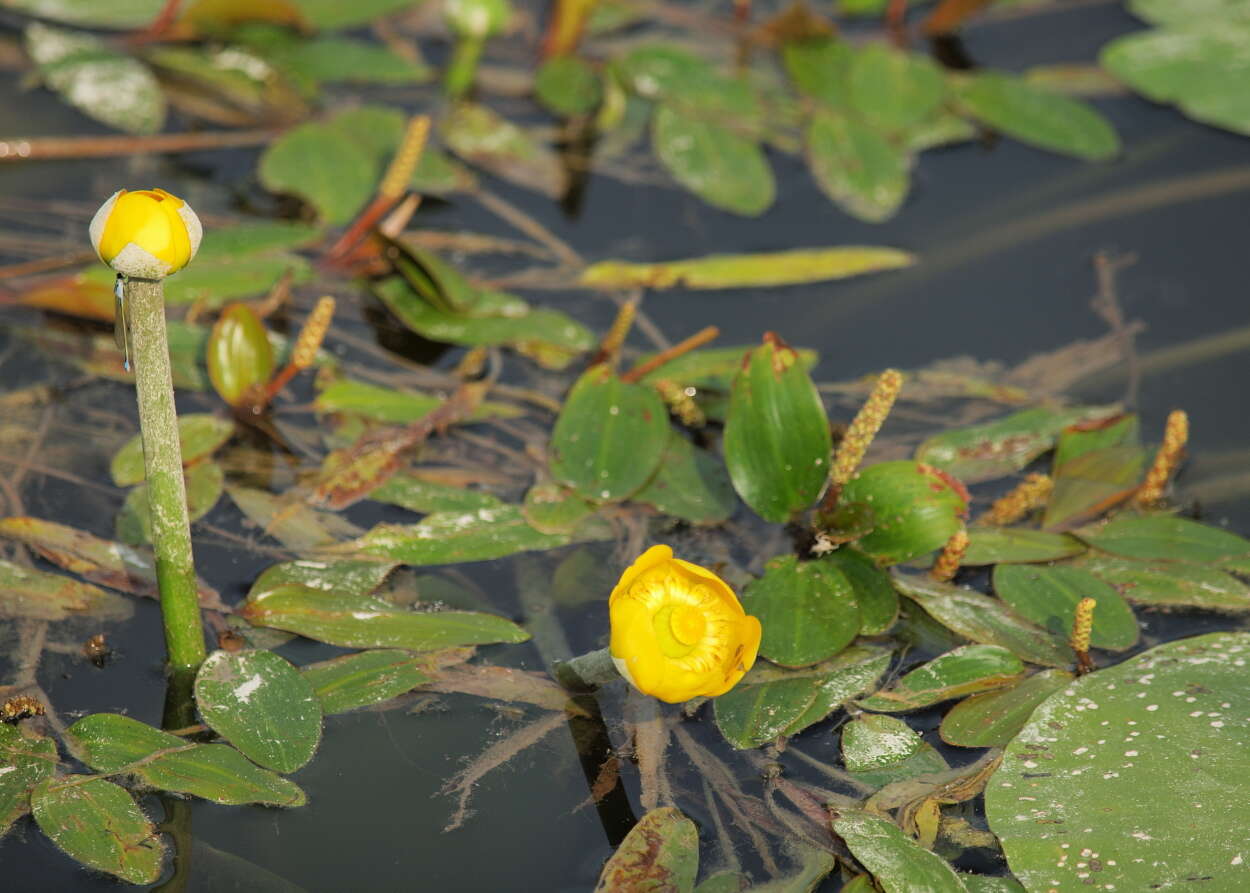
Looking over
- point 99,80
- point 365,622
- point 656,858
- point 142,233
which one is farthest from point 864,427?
point 99,80

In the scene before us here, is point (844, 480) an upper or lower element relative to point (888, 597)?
upper

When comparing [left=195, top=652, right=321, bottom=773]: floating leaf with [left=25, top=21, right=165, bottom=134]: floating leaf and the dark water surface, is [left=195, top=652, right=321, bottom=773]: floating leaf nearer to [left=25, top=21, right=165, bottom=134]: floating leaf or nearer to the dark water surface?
the dark water surface

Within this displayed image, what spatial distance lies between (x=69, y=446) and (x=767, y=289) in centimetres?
145

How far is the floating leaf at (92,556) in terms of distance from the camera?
210 centimetres

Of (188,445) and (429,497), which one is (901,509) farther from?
(188,445)

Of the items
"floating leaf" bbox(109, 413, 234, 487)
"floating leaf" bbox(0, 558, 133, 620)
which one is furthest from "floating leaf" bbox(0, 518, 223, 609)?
"floating leaf" bbox(109, 413, 234, 487)

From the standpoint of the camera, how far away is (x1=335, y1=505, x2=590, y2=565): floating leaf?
217 cm

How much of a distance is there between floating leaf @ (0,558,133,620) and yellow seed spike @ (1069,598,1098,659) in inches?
57.3

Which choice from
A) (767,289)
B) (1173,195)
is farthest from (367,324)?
(1173,195)

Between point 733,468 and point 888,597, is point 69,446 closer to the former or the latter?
point 733,468

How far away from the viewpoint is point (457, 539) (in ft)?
7.22

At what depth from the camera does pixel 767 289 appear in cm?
287

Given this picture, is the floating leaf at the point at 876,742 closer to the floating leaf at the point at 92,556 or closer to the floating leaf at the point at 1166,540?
the floating leaf at the point at 1166,540

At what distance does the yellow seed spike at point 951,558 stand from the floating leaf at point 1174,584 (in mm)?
236
